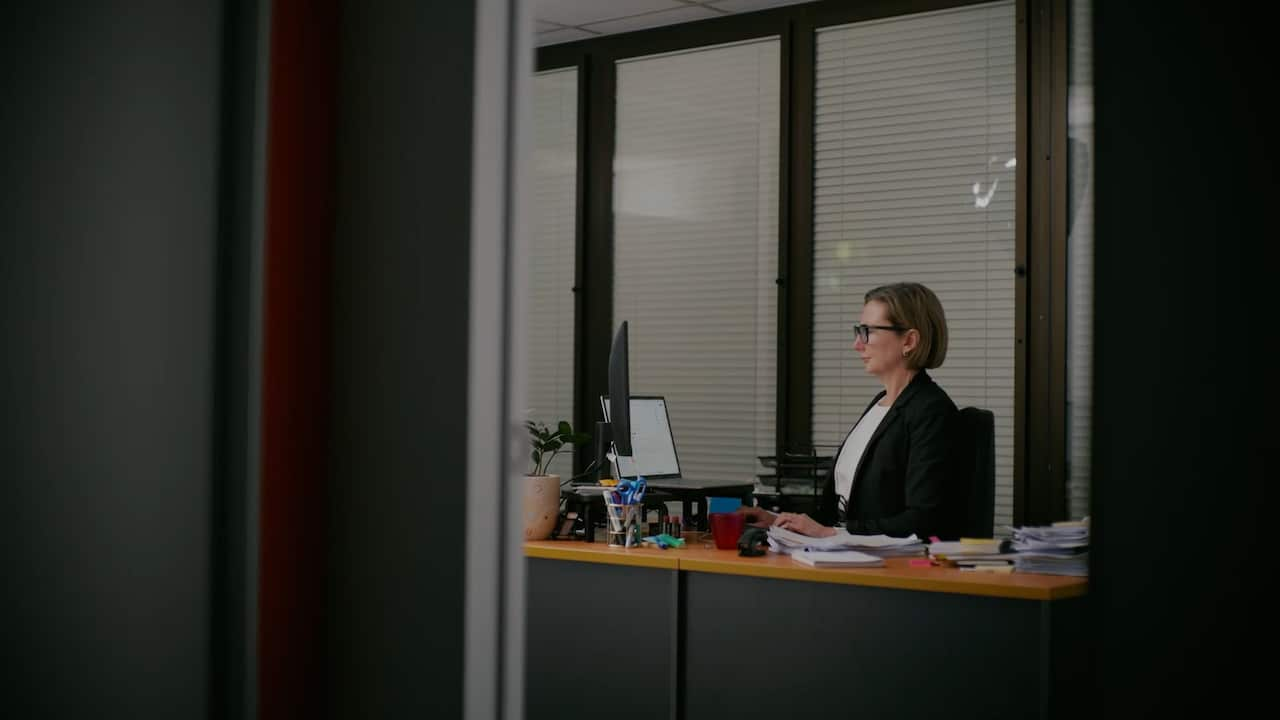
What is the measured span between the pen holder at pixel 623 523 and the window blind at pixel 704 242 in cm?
191

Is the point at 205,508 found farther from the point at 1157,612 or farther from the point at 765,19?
the point at 765,19

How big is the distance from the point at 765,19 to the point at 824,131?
2.03 ft

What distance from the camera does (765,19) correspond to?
495 cm

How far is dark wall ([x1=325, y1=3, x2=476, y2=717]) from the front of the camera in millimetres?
1485

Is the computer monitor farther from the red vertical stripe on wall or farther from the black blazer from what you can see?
the red vertical stripe on wall

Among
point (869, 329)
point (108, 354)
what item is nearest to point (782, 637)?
point (869, 329)

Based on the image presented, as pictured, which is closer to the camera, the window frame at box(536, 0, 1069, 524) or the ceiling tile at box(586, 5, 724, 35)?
the window frame at box(536, 0, 1069, 524)

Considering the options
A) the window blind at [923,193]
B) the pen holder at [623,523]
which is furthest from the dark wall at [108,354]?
the window blind at [923,193]

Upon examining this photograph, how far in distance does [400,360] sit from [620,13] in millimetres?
3896

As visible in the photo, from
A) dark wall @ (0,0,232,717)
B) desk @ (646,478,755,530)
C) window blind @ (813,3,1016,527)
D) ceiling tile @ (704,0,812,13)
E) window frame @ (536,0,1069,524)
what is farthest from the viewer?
ceiling tile @ (704,0,812,13)

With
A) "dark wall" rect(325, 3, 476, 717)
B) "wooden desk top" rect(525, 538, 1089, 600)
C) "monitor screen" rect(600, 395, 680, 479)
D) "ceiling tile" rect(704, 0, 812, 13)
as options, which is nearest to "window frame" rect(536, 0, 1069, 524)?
"ceiling tile" rect(704, 0, 812, 13)

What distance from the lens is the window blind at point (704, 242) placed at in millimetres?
4973

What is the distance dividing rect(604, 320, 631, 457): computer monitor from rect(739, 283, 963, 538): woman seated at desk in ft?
1.45

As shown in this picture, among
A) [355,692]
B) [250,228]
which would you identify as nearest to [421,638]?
[355,692]
